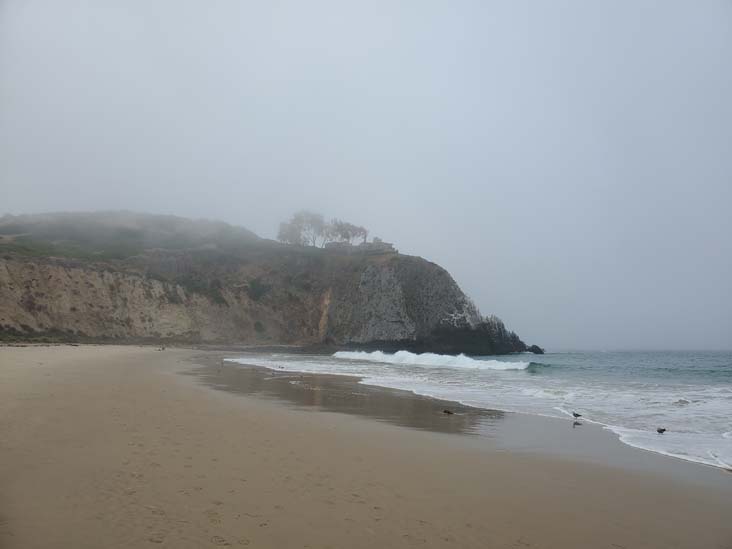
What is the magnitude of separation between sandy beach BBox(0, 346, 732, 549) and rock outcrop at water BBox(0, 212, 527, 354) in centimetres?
4882

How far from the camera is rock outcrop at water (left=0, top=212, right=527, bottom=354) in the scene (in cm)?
5194

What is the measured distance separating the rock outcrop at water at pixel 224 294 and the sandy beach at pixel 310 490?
4882 cm

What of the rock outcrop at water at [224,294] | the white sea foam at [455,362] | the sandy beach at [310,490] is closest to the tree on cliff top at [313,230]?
the rock outcrop at water at [224,294]

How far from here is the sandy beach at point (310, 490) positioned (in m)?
4.01

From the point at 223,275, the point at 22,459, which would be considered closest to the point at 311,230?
the point at 223,275

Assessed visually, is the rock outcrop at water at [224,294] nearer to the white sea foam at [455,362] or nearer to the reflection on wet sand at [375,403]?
the white sea foam at [455,362]

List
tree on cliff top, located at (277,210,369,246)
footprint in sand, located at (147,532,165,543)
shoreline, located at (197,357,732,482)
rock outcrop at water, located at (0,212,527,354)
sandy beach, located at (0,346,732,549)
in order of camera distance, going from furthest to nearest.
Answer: tree on cliff top, located at (277,210,369,246) → rock outcrop at water, located at (0,212,527,354) → shoreline, located at (197,357,732,482) → sandy beach, located at (0,346,732,549) → footprint in sand, located at (147,532,165,543)

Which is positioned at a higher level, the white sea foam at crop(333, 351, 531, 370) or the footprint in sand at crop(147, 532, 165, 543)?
the white sea foam at crop(333, 351, 531, 370)

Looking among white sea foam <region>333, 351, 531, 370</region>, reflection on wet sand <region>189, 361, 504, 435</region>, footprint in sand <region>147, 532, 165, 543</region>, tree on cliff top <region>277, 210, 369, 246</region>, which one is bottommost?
reflection on wet sand <region>189, 361, 504, 435</region>

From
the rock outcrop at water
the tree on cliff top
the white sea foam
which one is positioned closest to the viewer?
the white sea foam

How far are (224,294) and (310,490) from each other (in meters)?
69.4

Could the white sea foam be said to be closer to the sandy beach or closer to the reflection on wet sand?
the reflection on wet sand

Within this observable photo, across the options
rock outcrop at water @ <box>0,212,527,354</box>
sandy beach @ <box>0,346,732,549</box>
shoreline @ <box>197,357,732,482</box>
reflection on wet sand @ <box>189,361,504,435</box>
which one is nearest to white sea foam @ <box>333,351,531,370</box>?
rock outcrop at water @ <box>0,212,527,354</box>

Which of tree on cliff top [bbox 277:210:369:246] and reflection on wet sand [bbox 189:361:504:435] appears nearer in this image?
reflection on wet sand [bbox 189:361:504:435]
